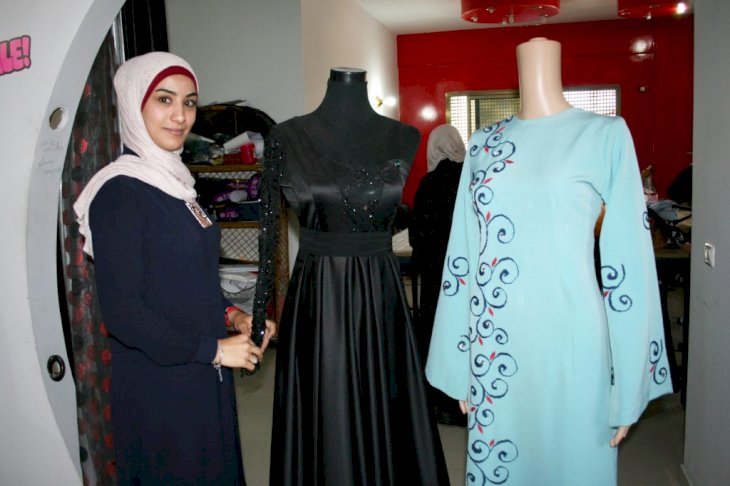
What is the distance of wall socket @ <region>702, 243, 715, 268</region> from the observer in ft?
6.91

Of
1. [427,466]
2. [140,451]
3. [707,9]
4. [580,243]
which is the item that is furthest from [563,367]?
[707,9]

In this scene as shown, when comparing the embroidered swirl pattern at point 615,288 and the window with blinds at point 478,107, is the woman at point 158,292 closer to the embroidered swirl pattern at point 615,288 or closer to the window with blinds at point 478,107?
the embroidered swirl pattern at point 615,288

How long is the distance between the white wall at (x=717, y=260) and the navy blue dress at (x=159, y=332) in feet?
5.01

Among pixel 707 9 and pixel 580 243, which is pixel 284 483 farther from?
pixel 707 9

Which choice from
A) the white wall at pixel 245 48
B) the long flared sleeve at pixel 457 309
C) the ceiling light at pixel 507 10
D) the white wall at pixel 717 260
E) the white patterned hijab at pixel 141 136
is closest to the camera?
the white patterned hijab at pixel 141 136

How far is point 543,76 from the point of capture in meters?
1.50

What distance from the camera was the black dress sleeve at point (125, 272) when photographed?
129 cm

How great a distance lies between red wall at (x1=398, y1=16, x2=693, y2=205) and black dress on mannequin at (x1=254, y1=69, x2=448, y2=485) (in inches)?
252

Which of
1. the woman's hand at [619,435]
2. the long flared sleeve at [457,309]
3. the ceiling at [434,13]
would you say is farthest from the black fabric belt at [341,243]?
the ceiling at [434,13]

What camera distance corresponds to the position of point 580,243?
56.5 inches

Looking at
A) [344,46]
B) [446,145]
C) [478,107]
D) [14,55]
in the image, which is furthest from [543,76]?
[478,107]

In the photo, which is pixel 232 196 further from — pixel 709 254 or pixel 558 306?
pixel 558 306

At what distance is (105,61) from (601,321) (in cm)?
156

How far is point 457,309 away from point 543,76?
592 mm
